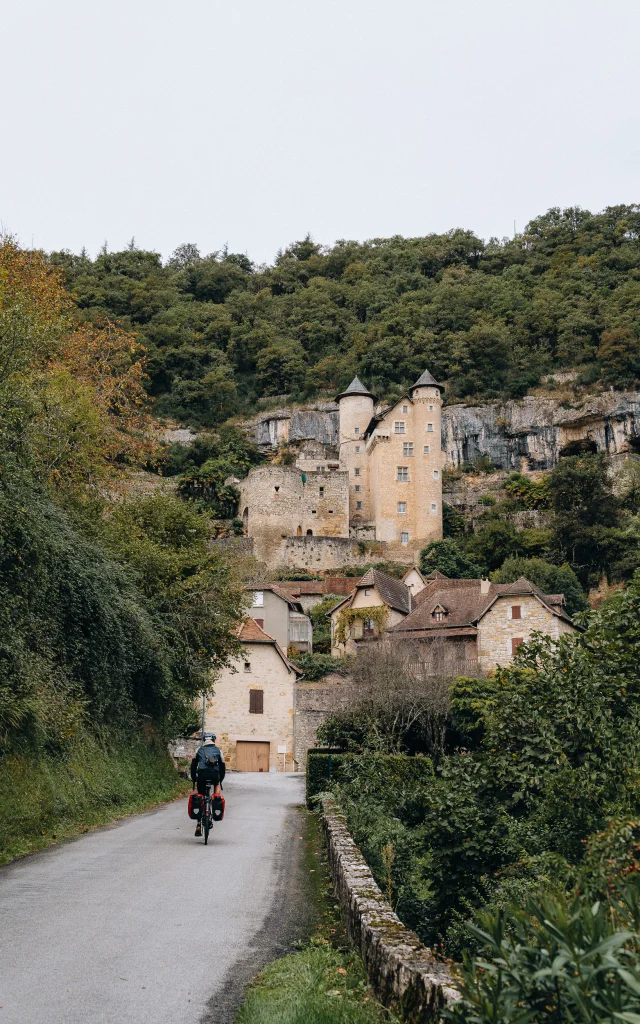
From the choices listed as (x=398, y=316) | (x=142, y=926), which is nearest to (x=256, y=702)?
(x=142, y=926)

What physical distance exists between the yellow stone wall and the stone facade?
35.3 ft

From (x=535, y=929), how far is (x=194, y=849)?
9.52 m

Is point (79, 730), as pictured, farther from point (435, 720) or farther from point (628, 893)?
point (435, 720)

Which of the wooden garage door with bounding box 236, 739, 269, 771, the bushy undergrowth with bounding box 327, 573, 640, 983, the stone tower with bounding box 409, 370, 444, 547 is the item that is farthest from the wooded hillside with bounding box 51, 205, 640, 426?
the bushy undergrowth with bounding box 327, 573, 640, 983

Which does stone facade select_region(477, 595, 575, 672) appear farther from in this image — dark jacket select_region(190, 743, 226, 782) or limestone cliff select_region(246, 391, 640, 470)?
limestone cliff select_region(246, 391, 640, 470)

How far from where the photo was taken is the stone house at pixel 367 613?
173 feet

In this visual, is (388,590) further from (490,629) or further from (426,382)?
(426,382)

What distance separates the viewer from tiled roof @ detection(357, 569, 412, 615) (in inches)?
2119

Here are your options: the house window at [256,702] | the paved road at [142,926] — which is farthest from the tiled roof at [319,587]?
the paved road at [142,926]

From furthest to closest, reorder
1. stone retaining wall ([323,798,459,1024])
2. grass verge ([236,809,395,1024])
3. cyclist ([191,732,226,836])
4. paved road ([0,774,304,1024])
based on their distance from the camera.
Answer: cyclist ([191,732,226,836]) < paved road ([0,774,304,1024]) < grass verge ([236,809,395,1024]) < stone retaining wall ([323,798,459,1024])

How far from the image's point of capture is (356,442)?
9031 cm

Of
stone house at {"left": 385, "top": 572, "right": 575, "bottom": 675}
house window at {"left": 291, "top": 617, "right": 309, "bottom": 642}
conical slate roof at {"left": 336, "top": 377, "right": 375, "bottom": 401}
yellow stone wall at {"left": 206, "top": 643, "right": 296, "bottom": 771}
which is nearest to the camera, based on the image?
yellow stone wall at {"left": 206, "top": 643, "right": 296, "bottom": 771}

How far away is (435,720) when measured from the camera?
111ft

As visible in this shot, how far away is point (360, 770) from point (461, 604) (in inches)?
1217
